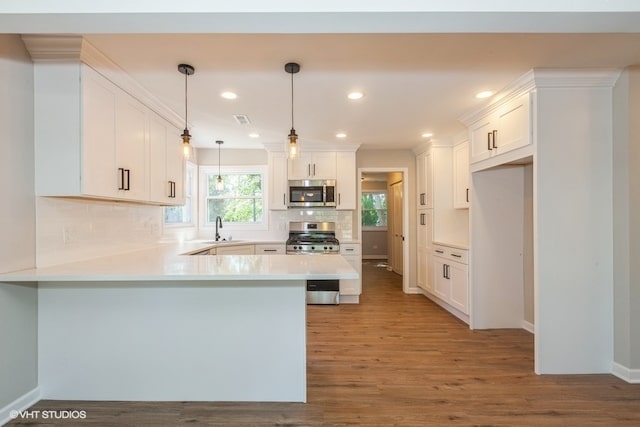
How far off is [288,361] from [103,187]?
1776 mm

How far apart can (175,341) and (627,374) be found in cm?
328

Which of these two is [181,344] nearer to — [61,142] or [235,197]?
[61,142]

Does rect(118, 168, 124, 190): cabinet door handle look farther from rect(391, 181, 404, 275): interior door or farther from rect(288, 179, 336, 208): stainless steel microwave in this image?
rect(391, 181, 404, 275): interior door

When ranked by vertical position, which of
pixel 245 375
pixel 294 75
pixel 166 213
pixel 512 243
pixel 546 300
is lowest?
pixel 245 375

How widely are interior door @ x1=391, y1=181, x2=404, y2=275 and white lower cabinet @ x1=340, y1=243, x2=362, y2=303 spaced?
2699mm

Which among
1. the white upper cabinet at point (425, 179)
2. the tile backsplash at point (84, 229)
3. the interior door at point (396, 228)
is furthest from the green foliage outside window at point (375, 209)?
the tile backsplash at point (84, 229)

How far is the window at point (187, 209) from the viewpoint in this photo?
14.5 feet

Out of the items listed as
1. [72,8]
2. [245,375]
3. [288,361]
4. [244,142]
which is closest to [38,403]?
[245,375]

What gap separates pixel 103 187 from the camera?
2.22 meters

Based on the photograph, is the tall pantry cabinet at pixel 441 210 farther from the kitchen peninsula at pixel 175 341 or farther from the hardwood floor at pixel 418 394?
the kitchen peninsula at pixel 175 341

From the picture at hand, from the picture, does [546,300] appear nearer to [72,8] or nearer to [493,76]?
[493,76]

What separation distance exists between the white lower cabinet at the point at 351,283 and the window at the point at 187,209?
2418 mm

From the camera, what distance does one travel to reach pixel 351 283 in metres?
4.42

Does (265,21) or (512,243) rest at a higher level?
(265,21)
